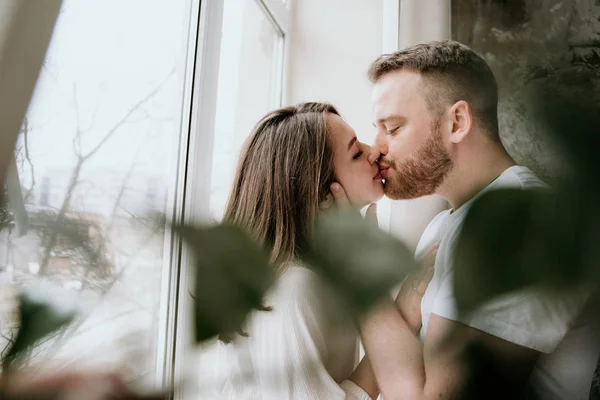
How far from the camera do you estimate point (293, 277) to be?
0.16m

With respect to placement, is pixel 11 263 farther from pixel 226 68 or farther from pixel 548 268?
pixel 226 68

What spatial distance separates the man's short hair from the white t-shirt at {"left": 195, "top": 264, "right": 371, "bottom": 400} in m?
0.24

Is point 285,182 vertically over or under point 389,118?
under

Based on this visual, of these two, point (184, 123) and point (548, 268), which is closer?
point (548, 268)

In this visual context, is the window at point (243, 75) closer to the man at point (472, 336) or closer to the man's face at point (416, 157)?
the man's face at point (416, 157)

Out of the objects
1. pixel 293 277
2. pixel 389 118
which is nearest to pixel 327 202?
pixel 293 277

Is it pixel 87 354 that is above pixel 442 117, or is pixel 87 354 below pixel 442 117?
below

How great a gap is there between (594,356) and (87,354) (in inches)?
6.5

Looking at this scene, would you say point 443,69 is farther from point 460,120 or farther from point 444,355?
point 444,355

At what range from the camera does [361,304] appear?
0.48ft

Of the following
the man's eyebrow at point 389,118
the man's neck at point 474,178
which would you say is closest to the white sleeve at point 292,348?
the man's neck at point 474,178

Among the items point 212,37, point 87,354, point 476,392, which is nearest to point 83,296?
point 87,354

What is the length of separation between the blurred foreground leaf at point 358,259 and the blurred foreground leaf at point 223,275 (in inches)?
0.7

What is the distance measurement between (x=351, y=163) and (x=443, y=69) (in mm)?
318
